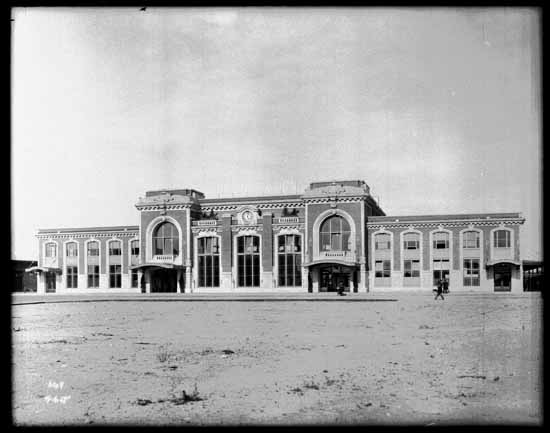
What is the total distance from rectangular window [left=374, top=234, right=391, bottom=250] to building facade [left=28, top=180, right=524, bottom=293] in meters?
0.10

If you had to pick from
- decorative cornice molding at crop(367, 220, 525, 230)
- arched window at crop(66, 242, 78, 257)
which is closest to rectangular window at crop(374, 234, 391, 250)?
decorative cornice molding at crop(367, 220, 525, 230)

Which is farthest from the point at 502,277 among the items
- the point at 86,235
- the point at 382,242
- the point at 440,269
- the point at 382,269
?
the point at 86,235

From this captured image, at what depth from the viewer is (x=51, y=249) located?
175 feet

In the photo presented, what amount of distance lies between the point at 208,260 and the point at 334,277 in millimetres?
13485

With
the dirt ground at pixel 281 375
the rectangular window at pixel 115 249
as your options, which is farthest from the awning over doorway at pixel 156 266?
the dirt ground at pixel 281 375

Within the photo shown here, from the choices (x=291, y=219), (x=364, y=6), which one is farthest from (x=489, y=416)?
(x=291, y=219)

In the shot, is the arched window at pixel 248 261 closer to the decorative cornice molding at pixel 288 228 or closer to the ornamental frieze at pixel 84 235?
the decorative cornice molding at pixel 288 228

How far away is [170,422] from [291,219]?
42.9 meters

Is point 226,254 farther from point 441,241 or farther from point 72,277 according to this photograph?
point 441,241

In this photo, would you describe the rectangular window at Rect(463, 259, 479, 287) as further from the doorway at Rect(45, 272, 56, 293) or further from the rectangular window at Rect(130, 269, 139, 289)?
the doorway at Rect(45, 272, 56, 293)

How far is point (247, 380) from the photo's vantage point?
9.27m

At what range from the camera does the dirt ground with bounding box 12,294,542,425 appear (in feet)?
24.7
